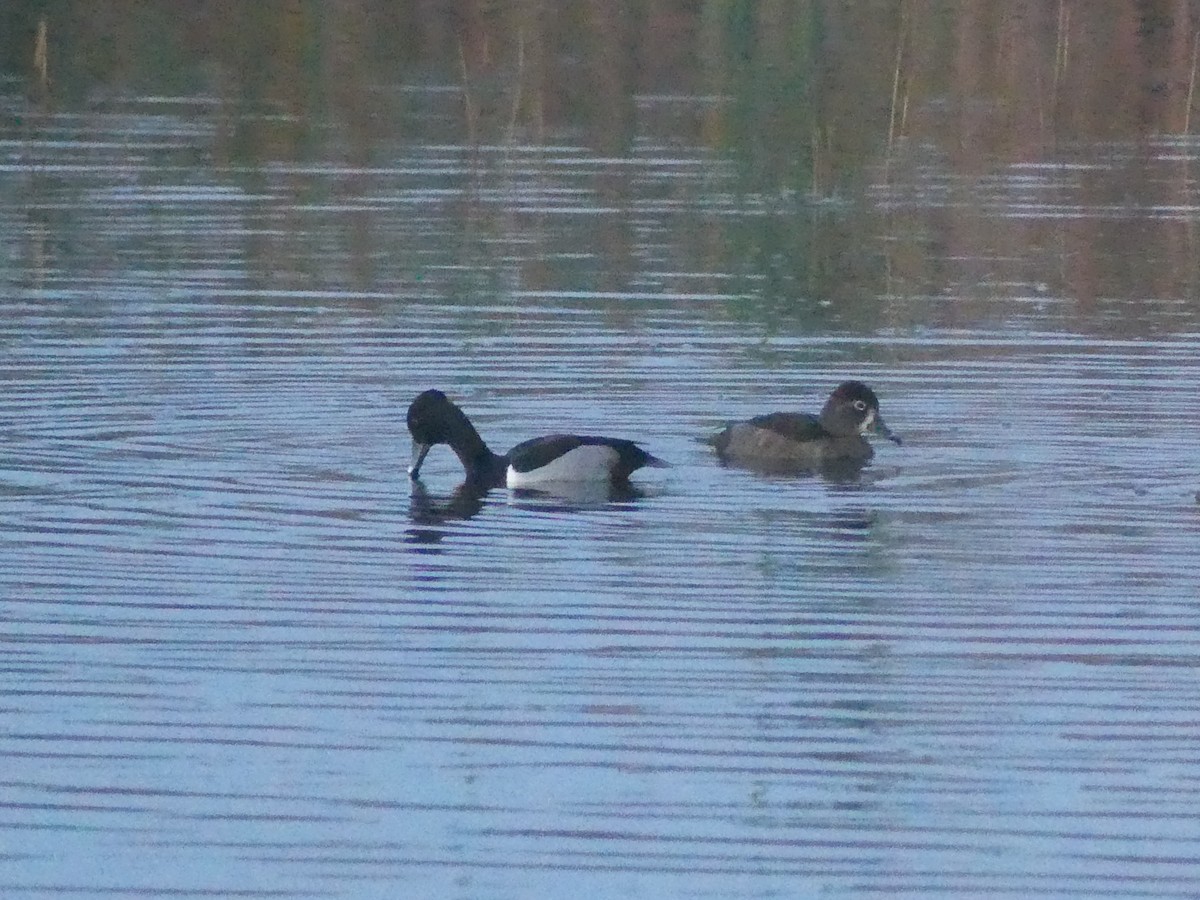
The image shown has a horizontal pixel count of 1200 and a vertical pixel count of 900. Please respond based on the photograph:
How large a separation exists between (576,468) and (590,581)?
2.34 metres

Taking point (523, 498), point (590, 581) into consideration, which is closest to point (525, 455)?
point (523, 498)

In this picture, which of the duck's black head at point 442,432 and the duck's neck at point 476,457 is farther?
the duck's neck at point 476,457

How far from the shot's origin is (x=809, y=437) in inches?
571

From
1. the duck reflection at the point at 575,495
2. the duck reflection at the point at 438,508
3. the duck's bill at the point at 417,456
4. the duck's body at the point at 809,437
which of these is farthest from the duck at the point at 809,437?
the duck's bill at the point at 417,456

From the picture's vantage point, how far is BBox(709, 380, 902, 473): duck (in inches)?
569

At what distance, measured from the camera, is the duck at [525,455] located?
1384cm

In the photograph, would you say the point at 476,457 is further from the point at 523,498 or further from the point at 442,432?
the point at 523,498

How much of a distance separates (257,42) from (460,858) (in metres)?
33.3

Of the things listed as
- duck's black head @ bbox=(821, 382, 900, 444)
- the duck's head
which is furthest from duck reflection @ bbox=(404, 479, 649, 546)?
duck's black head @ bbox=(821, 382, 900, 444)

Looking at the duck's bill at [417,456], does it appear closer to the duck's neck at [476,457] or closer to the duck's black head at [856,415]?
the duck's neck at [476,457]

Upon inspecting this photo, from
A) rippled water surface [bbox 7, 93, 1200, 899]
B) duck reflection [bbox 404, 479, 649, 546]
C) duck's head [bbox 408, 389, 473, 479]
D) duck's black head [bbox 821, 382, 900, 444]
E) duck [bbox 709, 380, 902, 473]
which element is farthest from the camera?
duck's black head [bbox 821, 382, 900, 444]

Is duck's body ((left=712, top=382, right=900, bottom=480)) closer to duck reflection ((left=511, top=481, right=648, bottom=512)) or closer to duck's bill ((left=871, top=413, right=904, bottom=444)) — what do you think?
duck's bill ((left=871, top=413, right=904, bottom=444))

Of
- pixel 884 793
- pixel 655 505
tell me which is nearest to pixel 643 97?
pixel 655 505

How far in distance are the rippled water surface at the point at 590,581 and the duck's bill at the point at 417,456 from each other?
138mm
